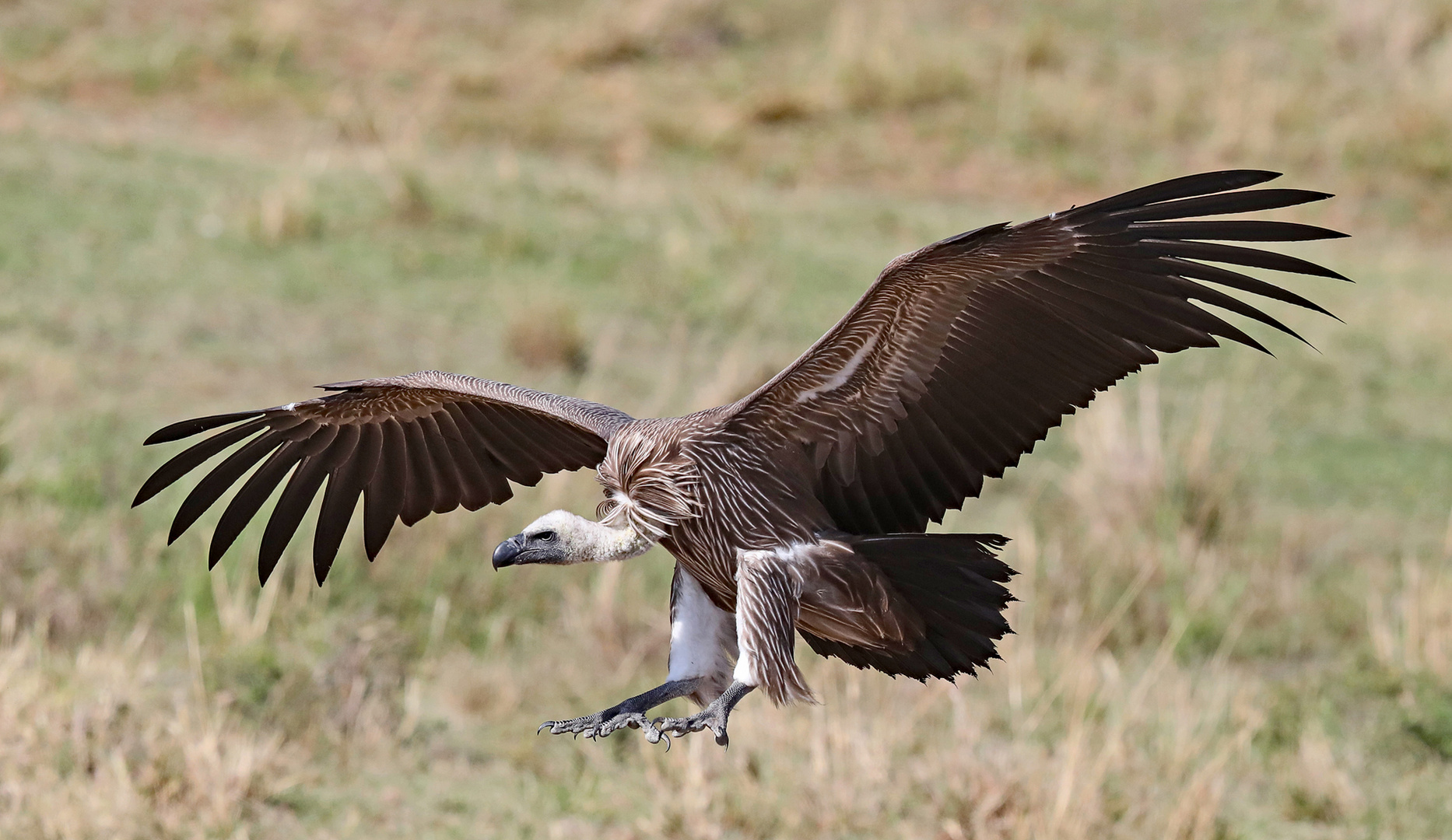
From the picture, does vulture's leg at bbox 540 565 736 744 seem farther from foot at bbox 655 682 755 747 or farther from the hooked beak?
the hooked beak

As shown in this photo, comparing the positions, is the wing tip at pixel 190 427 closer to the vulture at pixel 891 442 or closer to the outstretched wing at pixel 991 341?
the vulture at pixel 891 442

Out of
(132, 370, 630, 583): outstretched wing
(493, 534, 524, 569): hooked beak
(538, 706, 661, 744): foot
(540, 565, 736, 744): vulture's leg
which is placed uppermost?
(132, 370, 630, 583): outstretched wing

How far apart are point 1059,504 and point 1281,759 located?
2.93 m

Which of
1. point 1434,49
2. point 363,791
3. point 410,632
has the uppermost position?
point 1434,49

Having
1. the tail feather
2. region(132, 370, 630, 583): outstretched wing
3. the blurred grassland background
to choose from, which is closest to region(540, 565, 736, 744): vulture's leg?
the tail feather

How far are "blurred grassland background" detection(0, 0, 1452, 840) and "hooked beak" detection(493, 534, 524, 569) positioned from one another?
247 cm

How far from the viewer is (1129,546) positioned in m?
9.33

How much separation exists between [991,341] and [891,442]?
339mm

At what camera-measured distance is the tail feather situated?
12.8 feet

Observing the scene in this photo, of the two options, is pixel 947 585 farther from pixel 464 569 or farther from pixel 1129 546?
pixel 1129 546

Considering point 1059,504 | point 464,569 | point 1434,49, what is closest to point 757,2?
point 1434,49

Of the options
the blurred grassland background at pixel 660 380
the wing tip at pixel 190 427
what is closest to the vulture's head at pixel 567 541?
the wing tip at pixel 190 427

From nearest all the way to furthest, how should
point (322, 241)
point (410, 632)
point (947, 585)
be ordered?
point (947, 585)
point (410, 632)
point (322, 241)

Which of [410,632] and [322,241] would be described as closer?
[410,632]
